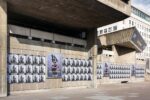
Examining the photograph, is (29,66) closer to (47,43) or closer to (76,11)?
(47,43)

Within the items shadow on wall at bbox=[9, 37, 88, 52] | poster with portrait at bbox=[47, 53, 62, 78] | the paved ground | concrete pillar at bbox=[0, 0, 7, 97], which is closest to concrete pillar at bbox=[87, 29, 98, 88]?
shadow on wall at bbox=[9, 37, 88, 52]

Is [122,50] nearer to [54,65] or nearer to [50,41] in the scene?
[50,41]

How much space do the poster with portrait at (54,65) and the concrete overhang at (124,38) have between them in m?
25.6

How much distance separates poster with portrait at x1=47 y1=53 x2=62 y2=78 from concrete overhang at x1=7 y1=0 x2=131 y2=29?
4434 millimetres

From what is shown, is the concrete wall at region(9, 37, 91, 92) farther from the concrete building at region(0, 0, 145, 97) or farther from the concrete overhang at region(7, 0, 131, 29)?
the concrete overhang at region(7, 0, 131, 29)

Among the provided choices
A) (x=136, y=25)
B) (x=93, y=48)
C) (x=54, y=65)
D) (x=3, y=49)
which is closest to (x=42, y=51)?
(x=54, y=65)

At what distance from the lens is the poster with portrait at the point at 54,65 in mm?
34188

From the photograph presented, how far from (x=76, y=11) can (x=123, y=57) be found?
35.9 metres

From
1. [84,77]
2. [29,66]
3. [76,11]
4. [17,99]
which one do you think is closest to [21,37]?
[29,66]

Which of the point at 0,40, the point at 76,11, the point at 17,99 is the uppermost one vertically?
the point at 76,11

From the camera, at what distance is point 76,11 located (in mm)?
31953

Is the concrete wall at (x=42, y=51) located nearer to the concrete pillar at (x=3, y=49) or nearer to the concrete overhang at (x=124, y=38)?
the concrete pillar at (x=3, y=49)

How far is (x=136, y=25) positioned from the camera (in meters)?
118

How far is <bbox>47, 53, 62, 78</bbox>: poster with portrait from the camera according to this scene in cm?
3419
